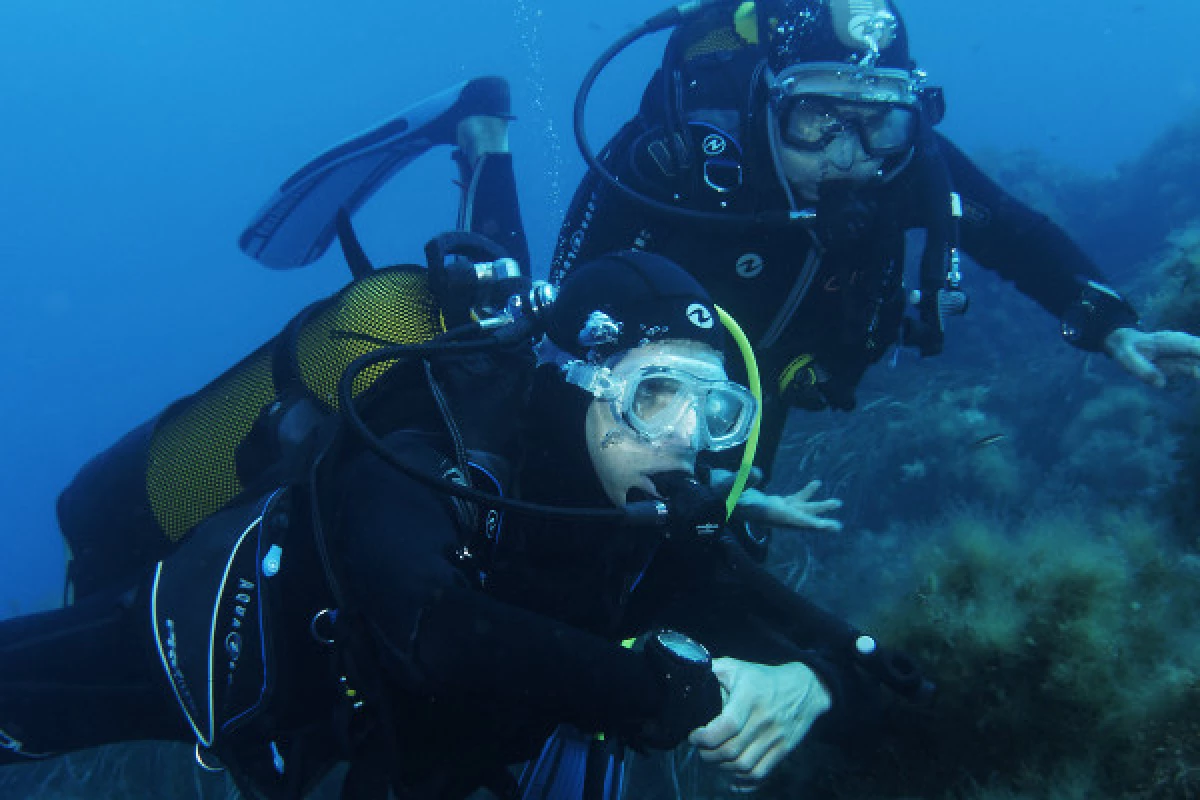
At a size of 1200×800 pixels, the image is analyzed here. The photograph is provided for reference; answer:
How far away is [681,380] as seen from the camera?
7.48ft

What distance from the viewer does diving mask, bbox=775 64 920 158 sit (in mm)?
3502

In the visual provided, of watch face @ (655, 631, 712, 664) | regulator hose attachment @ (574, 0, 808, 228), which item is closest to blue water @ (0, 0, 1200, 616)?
regulator hose attachment @ (574, 0, 808, 228)

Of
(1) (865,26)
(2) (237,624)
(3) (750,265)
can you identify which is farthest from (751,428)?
(1) (865,26)

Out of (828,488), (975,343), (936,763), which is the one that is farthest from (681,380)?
(975,343)

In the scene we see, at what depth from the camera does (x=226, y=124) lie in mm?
104688

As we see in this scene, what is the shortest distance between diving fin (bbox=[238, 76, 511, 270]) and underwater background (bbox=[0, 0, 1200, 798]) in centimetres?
262

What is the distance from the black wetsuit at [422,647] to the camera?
1.58 metres

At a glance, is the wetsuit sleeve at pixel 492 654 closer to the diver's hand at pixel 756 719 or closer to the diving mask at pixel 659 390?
the diver's hand at pixel 756 719

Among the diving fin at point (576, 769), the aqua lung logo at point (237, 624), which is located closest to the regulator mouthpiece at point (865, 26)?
the diving fin at point (576, 769)

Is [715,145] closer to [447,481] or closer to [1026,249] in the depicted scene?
[1026,249]

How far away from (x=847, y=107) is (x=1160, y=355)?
1959mm

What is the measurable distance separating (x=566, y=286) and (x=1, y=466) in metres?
78.1

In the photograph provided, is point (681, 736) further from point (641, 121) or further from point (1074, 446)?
point (1074, 446)

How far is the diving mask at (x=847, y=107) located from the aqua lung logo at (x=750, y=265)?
0.63 meters
